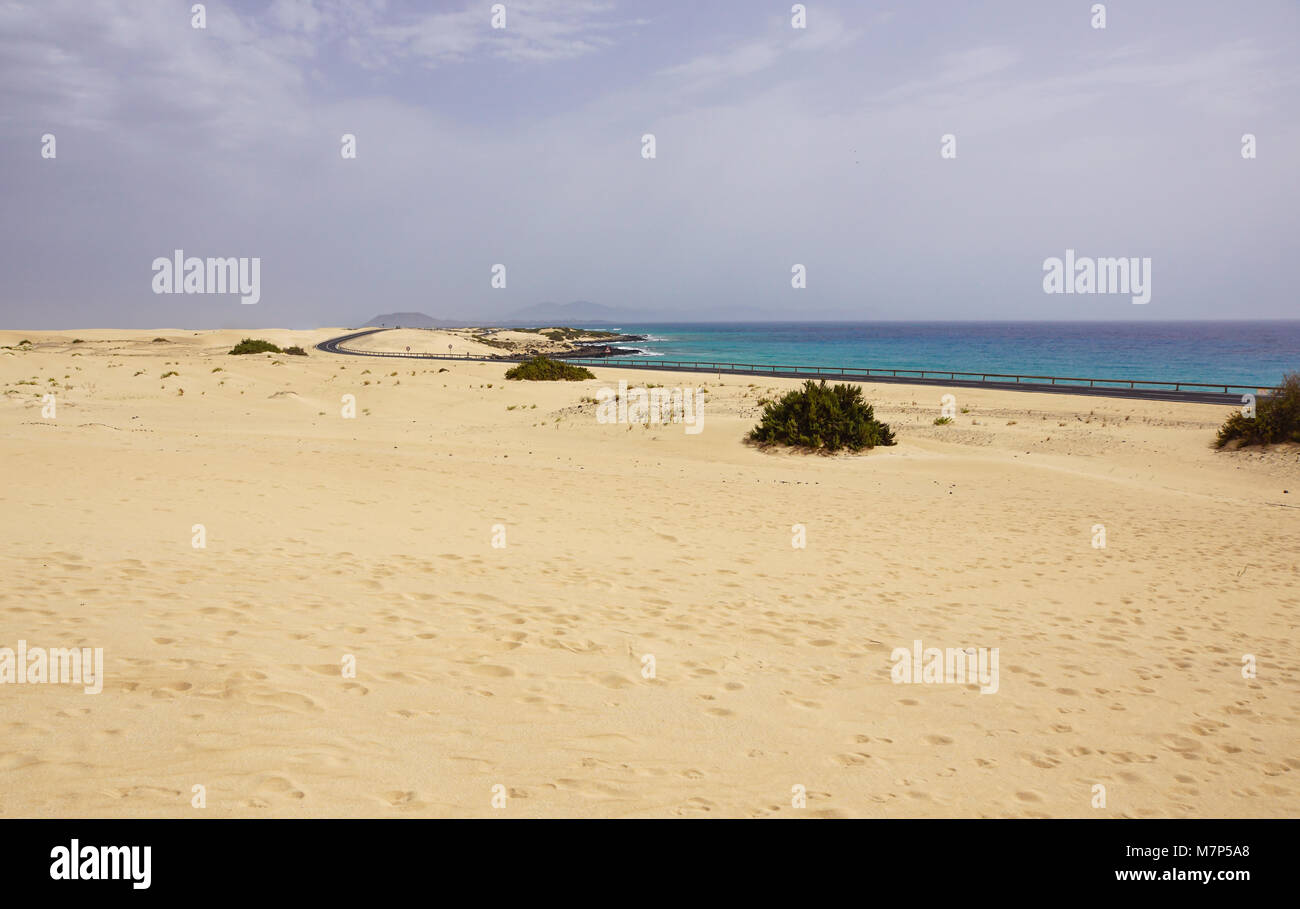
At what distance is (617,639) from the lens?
693 cm

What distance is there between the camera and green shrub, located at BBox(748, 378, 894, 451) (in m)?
22.6

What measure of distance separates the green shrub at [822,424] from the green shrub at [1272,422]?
11159 mm

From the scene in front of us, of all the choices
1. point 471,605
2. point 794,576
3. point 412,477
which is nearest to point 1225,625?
point 794,576

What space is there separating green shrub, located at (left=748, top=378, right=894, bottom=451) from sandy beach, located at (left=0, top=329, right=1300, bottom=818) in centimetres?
508

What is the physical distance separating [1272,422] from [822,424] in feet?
46.7

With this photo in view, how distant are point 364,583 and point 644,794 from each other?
194 inches

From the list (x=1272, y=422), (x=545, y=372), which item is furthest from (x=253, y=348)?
Answer: (x=1272, y=422)

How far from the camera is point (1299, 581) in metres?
10.4

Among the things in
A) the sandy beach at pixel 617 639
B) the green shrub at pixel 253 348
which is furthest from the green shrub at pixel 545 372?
the sandy beach at pixel 617 639

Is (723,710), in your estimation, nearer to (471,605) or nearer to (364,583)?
(471,605)

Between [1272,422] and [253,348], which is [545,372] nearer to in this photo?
[253,348]

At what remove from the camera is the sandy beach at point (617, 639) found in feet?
14.3

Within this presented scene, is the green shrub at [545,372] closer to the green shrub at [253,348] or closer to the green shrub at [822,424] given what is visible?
the green shrub at [822,424]

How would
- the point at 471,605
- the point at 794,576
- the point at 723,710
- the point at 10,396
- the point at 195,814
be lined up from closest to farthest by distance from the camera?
the point at 195,814 → the point at 723,710 → the point at 471,605 → the point at 794,576 → the point at 10,396
